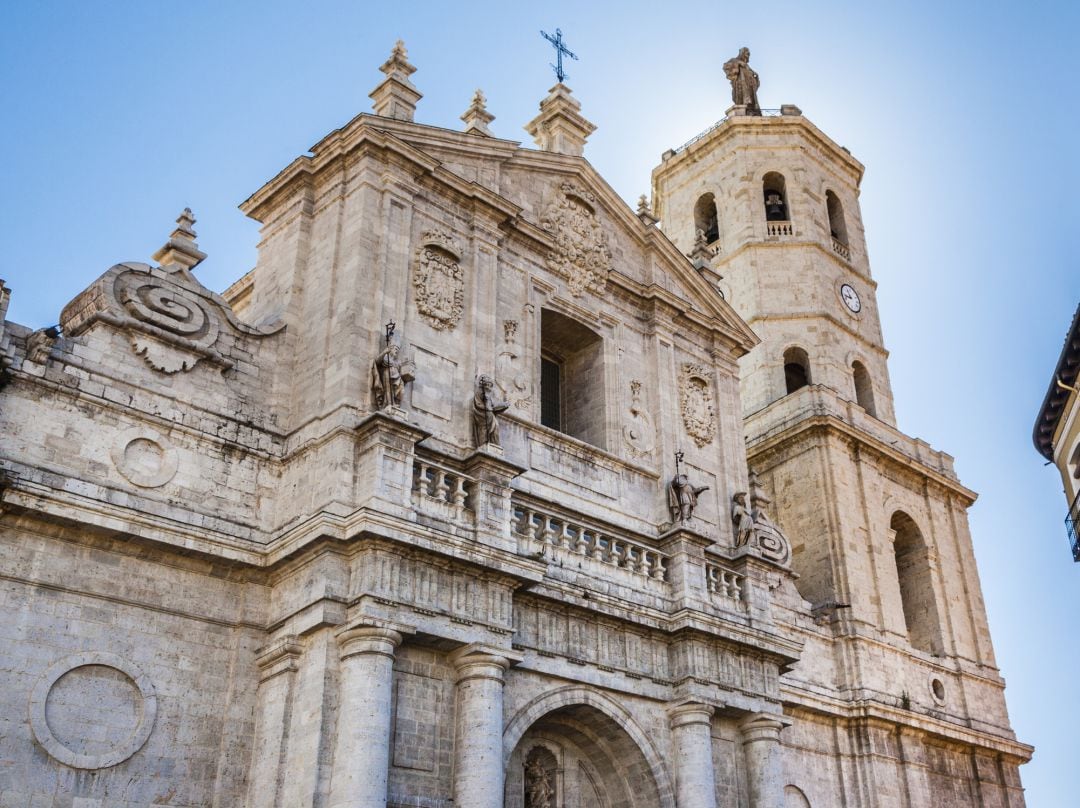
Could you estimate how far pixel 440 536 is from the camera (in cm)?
1548

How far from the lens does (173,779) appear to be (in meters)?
14.1

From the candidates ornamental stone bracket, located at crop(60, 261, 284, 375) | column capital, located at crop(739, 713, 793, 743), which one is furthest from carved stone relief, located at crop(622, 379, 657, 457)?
ornamental stone bracket, located at crop(60, 261, 284, 375)

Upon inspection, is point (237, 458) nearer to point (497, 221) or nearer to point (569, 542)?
point (569, 542)

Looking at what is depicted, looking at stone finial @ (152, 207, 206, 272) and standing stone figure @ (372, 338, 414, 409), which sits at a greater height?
stone finial @ (152, 207, 206, 272)

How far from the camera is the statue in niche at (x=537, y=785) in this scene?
17.2 metres

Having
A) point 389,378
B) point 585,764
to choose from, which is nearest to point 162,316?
point 389,378

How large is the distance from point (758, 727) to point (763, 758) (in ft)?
1.56

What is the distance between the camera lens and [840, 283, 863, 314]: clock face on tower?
3144 cm

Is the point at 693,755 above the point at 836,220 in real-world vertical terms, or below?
below

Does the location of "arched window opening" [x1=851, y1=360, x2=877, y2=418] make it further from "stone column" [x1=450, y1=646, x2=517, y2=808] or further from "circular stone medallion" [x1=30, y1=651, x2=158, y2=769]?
"circular stone medallion" [x1=30, y1=651, x2=158, y2=769]

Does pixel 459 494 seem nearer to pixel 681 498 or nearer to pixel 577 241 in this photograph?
pixel 681 498

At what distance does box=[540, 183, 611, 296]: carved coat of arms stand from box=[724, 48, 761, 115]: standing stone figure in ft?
48.5

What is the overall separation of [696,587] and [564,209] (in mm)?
7265

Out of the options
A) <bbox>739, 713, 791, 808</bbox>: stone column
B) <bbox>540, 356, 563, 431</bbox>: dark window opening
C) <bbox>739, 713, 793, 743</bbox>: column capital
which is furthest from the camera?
<bbox>540, 356, 563, 431</bbox>: dark window opening
